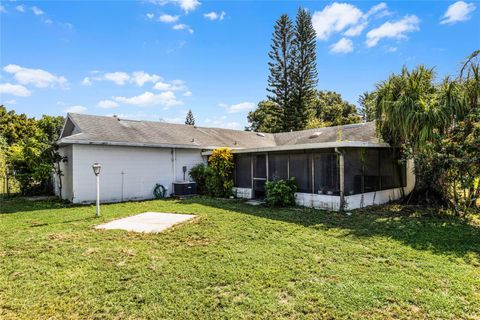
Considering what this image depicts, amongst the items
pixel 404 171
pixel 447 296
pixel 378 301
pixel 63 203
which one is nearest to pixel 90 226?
pixel 63 203

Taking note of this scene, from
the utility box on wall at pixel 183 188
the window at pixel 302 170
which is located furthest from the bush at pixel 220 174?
the window at pixel 302 170

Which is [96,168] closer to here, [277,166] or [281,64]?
[277,166]

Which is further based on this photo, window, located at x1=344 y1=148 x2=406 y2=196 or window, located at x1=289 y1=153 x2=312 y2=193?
window, located at x1=289 y1=153 x2=312 y2=193

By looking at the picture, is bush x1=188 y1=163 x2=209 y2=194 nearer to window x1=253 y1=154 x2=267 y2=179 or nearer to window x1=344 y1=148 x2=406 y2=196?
window x1=253 y1=154 x2=267 y2=179

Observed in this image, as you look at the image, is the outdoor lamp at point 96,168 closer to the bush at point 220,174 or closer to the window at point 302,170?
the bush at point 220,174

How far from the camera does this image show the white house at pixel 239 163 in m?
8.70

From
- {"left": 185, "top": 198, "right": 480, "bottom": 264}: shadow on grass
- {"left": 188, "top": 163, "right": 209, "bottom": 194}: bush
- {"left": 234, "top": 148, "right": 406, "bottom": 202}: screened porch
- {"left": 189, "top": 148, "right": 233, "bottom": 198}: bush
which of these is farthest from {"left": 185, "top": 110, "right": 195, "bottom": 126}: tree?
{"left": 185, "top": 198, "right": 480, "bottom": 264}: shadow on grass

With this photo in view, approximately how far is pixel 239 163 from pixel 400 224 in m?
6.75

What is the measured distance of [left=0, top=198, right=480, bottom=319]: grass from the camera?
9.86 feet

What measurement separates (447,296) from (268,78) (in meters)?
26.3

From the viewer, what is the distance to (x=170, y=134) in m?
13.8

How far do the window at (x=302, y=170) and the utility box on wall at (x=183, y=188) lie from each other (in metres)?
4.95

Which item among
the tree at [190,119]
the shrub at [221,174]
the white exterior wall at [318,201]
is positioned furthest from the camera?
the tree at [190,119]

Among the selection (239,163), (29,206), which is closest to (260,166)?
(239,163)
